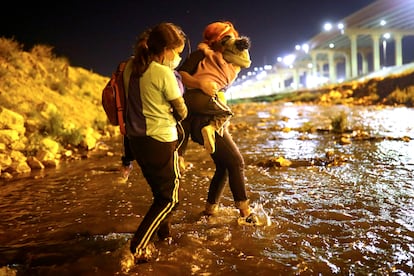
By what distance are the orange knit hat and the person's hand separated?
42 cm

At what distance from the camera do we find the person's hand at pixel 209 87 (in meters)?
3.57

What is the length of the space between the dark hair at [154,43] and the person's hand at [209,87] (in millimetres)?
615

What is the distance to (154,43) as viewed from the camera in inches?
117

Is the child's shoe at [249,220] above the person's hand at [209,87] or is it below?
below

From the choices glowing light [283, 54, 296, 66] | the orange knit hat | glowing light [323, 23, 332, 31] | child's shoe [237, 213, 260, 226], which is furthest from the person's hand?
glowing light [283, 54, 296, 66]

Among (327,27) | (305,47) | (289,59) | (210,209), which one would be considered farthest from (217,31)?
(289,59)

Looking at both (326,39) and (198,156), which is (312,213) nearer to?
(198,156)

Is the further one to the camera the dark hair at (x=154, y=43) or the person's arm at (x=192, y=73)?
the person's arm at (x=192, y=73)

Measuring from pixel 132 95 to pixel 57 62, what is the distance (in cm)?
1672

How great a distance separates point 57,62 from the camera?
1823cm

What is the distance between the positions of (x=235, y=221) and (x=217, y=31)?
1.82 m

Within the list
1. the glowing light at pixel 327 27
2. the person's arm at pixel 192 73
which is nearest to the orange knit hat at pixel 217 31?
the person's arm at pixel 192 73

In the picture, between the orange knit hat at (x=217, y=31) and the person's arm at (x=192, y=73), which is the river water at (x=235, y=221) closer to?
the person's arm at (x=192, y=73)

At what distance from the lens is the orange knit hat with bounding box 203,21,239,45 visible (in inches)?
146
